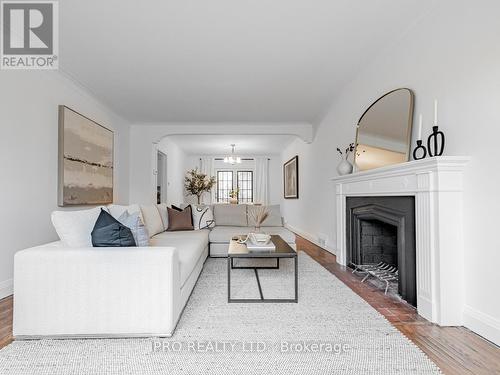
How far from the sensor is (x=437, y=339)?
1955 mm

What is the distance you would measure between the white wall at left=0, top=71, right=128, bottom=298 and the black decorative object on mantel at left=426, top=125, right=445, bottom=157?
12.2 ft

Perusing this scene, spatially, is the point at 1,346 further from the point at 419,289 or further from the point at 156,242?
the point at 419,289

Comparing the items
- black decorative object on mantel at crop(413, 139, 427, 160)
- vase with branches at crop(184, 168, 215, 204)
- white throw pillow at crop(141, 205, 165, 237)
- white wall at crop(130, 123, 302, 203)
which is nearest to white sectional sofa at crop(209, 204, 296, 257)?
white throw pillow at crop(141, 205, 165, 237)

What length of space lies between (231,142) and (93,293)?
6.77 metres

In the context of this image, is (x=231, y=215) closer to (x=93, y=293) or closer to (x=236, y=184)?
(x=93, y=293)

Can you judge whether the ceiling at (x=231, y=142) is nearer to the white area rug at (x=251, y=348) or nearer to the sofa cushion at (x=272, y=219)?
the sofa cushion at (x=272, y=219)

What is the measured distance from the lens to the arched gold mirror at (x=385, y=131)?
2.81 m

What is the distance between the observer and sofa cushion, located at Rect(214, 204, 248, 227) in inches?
210

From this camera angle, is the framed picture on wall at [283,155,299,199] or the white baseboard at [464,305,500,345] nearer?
the white baseboard at [464,305,500,345]

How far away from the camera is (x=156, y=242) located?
11.3 ft

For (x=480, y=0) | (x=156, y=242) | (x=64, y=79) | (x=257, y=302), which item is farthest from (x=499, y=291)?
(x=64, y=79)

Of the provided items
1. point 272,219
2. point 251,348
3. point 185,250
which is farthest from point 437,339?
point 272,219

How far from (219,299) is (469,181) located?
2133 millimetres

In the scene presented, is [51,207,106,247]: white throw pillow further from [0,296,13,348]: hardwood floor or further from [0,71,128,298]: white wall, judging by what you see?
[0,71,128,298]: white wall
